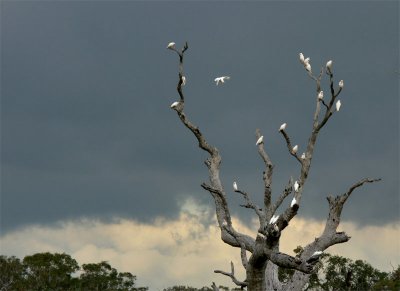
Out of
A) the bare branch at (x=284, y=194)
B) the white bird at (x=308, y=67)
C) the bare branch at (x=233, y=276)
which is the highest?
the white bird at (x=308, y=67)

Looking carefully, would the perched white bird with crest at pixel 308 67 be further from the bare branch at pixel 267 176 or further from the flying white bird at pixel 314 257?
the flying white bird at pixel 314 257

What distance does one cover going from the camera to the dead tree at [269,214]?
15.1m

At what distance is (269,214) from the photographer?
57.4 feet

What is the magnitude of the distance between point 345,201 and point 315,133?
276cm

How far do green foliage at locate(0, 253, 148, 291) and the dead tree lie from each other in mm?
33867

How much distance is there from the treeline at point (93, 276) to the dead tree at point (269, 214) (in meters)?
26.0

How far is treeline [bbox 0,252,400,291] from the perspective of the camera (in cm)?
4872

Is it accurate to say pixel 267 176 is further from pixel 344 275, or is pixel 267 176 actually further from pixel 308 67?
pixel 344 275

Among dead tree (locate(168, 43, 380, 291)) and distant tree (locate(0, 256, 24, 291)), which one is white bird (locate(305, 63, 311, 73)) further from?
distant tree (locate(0, 256, 24, 291))

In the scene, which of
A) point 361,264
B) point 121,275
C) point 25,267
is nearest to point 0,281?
point 25,267

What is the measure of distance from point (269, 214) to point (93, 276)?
137 ft

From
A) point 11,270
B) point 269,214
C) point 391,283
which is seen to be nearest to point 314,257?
point 269,214

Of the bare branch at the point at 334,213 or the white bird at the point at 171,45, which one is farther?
the bare branch at the point at 334,213

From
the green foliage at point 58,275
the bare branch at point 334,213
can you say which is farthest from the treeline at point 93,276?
the bare branch at point 334,213
